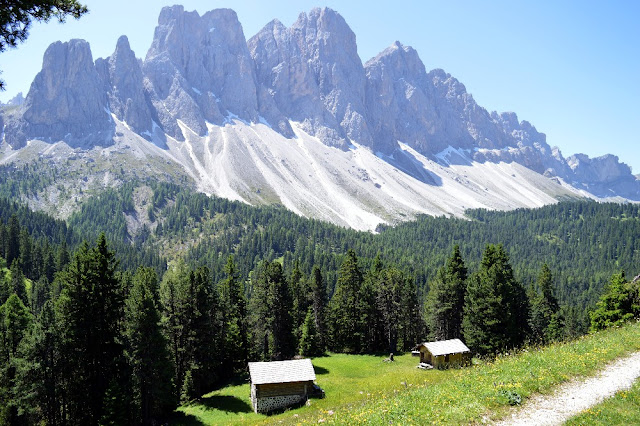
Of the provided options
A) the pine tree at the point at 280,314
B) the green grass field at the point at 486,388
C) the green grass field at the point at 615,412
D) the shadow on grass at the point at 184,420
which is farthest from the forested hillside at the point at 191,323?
the green grass field at the point at 615,412

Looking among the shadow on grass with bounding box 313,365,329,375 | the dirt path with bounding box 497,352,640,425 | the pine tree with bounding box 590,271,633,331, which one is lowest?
the shadow on grass with bounding box 313,365,329,375

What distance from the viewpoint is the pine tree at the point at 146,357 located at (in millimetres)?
35625

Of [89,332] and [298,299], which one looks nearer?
[89,332]

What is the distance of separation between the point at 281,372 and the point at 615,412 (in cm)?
3187

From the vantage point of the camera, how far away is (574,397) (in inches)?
609

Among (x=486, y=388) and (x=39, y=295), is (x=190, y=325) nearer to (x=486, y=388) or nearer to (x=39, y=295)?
(x=486, y=388)

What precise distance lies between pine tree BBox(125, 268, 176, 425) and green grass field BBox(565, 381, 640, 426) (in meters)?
33.1

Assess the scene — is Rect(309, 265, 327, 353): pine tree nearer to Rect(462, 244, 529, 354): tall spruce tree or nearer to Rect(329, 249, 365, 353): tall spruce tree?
Rect(329, 249, 365, 353): tall spruce tree

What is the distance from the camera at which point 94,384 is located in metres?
33.3

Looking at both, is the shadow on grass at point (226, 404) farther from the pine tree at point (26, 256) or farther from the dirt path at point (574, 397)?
the pine tree at point (26, 256)

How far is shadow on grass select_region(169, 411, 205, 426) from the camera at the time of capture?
1422 inches

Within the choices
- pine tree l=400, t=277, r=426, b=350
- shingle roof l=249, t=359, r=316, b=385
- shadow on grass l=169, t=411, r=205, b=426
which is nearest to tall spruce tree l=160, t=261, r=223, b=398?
shadow on grass l=169, t=411, r=205, b=426

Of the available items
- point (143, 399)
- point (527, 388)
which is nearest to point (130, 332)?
point (143, 399)

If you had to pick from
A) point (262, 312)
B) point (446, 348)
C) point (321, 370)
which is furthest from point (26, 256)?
point (446, 348)
